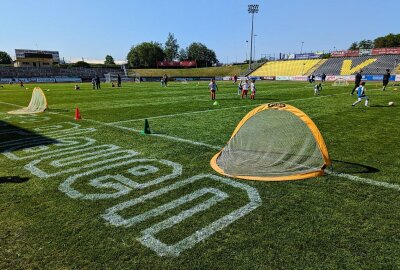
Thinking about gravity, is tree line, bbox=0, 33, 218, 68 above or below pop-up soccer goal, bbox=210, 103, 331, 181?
above

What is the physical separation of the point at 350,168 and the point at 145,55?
133 metres

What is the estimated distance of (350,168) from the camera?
6.62m

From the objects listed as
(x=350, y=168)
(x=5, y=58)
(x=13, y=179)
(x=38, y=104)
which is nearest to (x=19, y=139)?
(x=13, y=179)

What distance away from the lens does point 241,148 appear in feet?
24.4

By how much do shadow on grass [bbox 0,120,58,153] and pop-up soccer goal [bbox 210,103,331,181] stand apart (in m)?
5.70

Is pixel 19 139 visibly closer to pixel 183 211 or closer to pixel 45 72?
pixel 183 211

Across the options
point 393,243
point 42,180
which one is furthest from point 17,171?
point 393,243

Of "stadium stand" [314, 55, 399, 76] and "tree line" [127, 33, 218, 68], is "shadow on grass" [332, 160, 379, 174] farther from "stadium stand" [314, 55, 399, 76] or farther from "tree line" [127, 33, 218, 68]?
"tree line" [127, 33, 218, 68]

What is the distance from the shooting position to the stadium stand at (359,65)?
60534mm

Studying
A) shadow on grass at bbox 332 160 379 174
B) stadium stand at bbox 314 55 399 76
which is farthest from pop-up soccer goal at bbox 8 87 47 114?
stadium stand at bbox 314 55 399 76

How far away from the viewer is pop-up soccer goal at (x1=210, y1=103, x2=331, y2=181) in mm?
6129

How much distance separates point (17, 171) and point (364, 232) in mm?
6827

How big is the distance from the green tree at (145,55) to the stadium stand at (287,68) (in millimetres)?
61959

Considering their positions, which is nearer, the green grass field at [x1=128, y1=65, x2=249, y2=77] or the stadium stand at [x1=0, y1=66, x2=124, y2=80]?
the stadium stand at [x1=0, y1=66, x2=124, y2=80]
